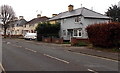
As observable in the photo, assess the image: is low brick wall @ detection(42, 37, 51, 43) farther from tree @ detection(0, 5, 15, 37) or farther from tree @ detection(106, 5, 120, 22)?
tree @ detection(0, 5, 15, 37)

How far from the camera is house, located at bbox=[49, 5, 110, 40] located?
1809 inches

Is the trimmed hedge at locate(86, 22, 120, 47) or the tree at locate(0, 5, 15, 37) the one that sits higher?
the tree at locate(0, 5, 15, 37)

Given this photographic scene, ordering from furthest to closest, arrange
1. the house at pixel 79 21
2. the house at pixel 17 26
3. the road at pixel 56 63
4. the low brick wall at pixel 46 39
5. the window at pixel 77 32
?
the house at pixel 17 26
the window at pixel 77 32
the house at pixel 79 21
the low brick wall at pixel 46 39
the road at pixel 56 63

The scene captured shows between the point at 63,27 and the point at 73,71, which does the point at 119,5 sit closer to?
the point at 63,27

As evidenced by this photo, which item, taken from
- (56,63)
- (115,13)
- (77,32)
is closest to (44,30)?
(77,32)

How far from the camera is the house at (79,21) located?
1809 inches

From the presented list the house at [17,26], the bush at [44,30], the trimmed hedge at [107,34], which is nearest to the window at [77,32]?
the bush at [44,30]

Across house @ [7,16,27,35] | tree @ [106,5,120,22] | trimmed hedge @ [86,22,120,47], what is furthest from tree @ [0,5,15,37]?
trimmed hedge @ [86,22,120,47]

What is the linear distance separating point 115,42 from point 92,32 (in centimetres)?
367

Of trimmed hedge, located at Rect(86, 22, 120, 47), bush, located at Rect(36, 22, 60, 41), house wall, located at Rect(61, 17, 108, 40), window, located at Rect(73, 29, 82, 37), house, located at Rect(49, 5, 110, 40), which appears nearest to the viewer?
trimmed hedge, located at Rect(86, 22, 120, 47)

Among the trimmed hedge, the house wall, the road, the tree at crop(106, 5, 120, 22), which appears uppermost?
the tree at crop(106, 5, 120, 22)

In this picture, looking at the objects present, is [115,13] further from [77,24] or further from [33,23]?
[33,23]

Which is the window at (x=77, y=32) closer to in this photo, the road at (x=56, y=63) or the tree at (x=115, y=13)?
the tree at (x=115, y=13)

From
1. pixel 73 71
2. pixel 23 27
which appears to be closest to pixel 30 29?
pixel 23 27
